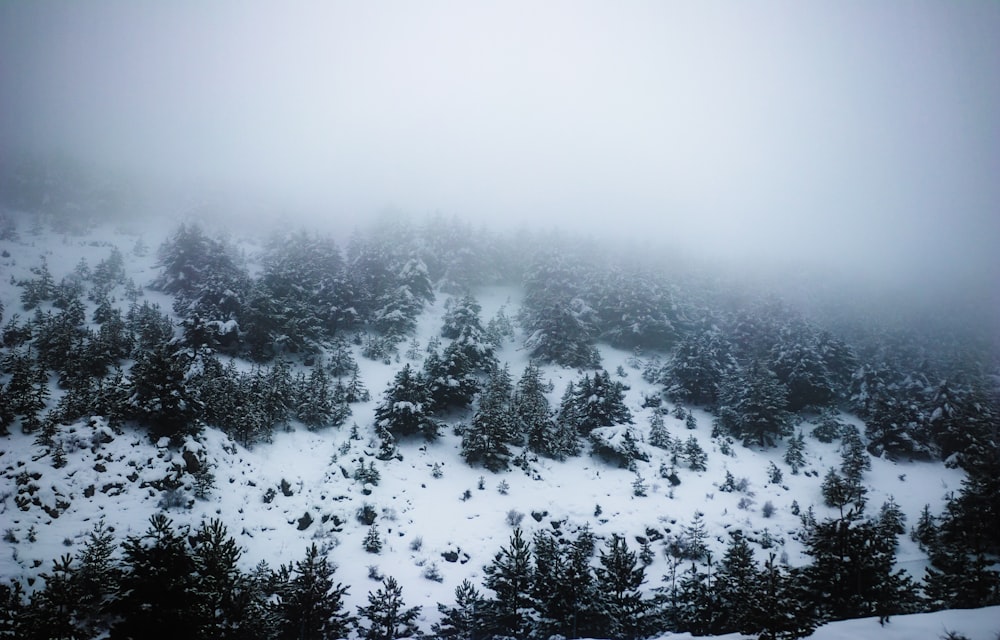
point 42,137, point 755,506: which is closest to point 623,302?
point 755,506

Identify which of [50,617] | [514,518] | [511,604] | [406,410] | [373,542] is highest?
[406,410]

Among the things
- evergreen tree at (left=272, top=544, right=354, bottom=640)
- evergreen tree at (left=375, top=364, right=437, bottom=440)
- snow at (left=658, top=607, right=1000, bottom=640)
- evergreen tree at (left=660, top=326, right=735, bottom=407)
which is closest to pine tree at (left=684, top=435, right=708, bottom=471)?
evergreen tree at (left=660, top=326, right=735, bottom=407)

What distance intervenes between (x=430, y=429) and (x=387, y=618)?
11.5 m

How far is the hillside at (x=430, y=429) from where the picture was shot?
17.8 metres

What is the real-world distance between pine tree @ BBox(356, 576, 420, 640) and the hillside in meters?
0.50

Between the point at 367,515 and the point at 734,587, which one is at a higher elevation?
the point at 734,587

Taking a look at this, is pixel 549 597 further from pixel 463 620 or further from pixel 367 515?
pixel 367 515

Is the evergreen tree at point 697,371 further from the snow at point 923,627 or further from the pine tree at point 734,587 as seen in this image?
the snow at point 923,627

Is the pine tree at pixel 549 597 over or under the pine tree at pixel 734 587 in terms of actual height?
under

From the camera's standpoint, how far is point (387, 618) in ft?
51.4

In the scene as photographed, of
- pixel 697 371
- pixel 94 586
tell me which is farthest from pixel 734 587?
pixel 94 586

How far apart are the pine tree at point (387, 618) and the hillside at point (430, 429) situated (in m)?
0.50

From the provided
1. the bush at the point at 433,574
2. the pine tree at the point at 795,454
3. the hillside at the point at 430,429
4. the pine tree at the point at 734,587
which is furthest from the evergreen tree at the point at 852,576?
the bush at the point at 433,574

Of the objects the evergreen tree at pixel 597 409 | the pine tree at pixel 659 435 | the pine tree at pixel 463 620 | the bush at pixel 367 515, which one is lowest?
the pine tree at pixel 463 620
